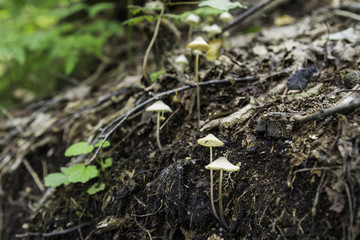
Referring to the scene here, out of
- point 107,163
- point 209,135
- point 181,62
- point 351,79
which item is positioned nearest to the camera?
point 209,135

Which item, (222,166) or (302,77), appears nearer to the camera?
(222,166)

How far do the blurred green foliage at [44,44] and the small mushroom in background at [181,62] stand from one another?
83.5 inches

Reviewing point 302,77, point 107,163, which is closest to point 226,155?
point 302,77

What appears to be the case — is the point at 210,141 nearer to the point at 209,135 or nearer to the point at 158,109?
the point at 209,135

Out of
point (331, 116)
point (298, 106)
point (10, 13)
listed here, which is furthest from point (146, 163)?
point (10, 13)

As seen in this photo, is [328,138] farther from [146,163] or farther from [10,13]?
[10,13]

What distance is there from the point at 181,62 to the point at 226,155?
148cm

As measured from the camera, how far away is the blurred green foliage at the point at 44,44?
16.0 feet

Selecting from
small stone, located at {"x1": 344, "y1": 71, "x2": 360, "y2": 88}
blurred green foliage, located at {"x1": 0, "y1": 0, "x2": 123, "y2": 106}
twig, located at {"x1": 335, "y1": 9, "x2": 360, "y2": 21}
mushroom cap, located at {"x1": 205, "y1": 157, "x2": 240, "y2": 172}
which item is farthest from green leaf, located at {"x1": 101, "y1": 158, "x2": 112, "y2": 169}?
twig, located at {"x1": 335, "y1": 9, "x2": 360, "y2": 21}

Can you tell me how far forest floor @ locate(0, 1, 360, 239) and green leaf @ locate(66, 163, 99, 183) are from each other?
0.20 m

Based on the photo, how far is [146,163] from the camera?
2.77 metres

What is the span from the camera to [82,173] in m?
2.83

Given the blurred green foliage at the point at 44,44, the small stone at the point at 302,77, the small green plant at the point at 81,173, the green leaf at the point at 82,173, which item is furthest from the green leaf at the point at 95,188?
the blurred green foliage at the point at 44,44

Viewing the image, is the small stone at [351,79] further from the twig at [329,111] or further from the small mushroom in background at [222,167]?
the small mushroom in background at [222,167]
